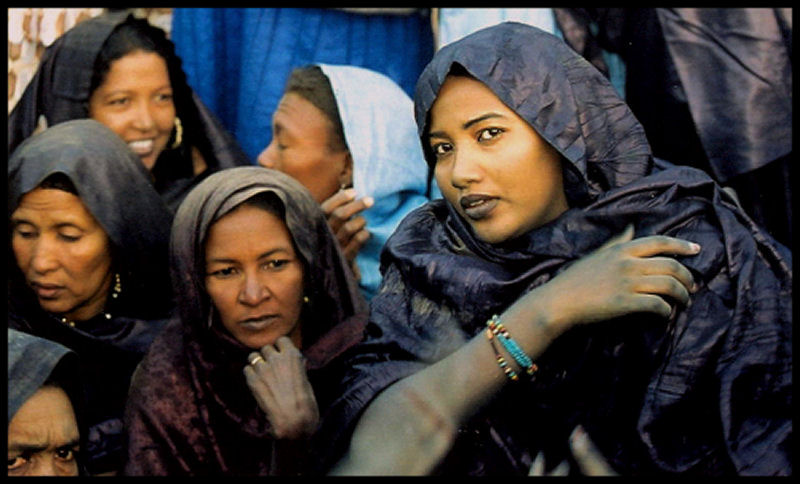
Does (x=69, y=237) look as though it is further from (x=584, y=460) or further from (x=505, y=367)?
(x=584, y=460)

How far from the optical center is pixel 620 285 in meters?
2.55

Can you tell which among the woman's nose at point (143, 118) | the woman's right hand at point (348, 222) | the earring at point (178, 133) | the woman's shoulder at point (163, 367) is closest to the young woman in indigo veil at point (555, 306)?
the woman's shoulder at point (163, 367)

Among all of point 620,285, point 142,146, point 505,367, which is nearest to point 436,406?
point 505,367

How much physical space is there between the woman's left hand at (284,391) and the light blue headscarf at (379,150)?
106 centimetres

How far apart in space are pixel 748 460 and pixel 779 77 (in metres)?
1.68

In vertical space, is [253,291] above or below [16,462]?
above

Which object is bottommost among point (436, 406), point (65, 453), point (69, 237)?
point (65, 453)

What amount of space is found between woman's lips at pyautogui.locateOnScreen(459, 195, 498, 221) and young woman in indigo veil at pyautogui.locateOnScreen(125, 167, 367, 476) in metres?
0.87

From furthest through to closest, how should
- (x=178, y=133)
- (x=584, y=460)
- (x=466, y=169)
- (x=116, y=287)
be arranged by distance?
(x=178, y=133) → (x=116, y=287) → (x=466, y=169) → (x=584, y=460)

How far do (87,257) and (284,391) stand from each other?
108cm

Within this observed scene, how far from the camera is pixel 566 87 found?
280 cm

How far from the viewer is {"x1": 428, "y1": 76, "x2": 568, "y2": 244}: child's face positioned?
2760mm

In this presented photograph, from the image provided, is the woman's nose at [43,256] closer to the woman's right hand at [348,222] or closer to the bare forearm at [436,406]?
the woman's right hand at [348,222]
